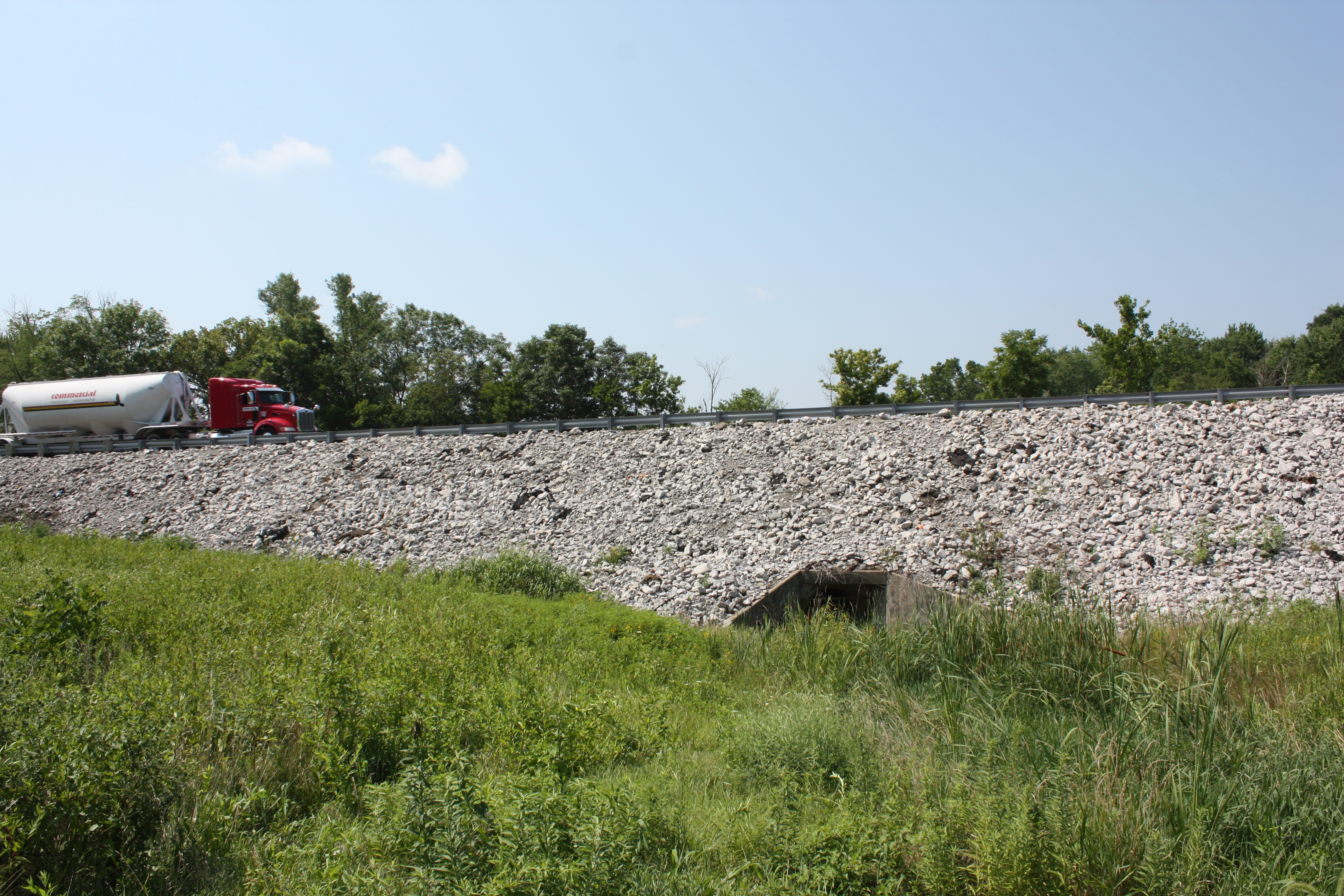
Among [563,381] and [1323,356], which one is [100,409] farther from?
[1323,356]

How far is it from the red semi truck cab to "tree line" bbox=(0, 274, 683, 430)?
21.9 metres

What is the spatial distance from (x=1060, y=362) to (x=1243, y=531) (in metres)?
99.3

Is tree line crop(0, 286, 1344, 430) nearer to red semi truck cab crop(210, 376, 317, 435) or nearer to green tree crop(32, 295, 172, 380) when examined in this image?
green tree crop(32, 295, 172, 380)

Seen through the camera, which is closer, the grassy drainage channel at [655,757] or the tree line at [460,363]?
the grassy drainage channel at [655,757]

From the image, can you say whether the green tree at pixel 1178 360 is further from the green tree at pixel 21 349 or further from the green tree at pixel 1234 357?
the green tree at pixel 21 349

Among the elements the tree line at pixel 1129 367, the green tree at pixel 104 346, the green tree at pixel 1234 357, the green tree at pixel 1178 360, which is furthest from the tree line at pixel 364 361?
the green tree at pixel 1234 357

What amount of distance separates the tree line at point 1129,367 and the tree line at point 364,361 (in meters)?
15.7

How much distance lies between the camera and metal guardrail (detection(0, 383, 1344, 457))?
61.4 ft

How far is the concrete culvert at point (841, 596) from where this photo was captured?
14281 mm

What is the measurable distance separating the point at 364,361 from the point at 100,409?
38.9 metres

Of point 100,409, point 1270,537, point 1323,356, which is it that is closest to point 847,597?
point 1270,537

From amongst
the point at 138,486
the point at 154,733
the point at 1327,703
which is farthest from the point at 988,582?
the point at 138,486

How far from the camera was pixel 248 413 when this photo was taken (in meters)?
33.0

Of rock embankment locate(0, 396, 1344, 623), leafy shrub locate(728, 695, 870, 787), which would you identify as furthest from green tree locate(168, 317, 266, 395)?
leafy shrub locate(728, 695, 870, 787)
